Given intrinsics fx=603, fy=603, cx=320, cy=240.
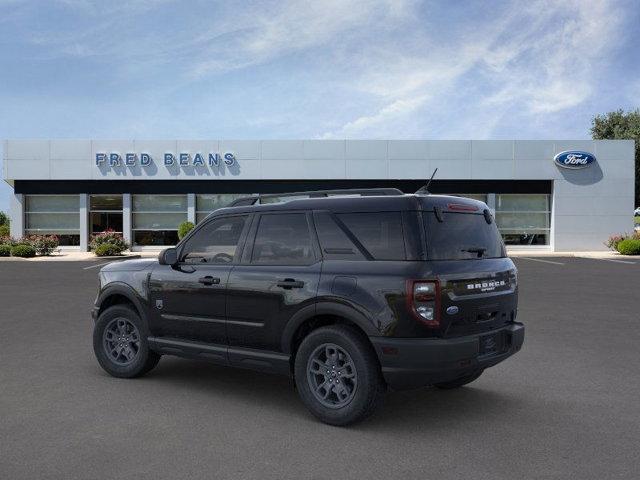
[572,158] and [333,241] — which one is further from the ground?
[572,158]

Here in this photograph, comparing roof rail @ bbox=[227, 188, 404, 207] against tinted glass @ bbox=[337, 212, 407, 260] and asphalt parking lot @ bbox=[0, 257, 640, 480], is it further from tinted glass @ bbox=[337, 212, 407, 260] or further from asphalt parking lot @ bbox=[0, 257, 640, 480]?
asphalt parking lot @ bbox=[0, 257, 640, 480]

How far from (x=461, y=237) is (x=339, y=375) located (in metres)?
1.51

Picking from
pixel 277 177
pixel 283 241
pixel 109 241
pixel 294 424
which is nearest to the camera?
pixel 294 424

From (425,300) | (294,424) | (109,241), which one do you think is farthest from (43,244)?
(425,300)

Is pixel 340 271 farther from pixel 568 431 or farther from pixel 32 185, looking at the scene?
pixel 32 185

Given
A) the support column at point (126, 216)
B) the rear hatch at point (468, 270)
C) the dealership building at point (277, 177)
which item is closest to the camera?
the rear hatch at point (468, 270)

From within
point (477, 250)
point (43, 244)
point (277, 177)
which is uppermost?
point (277, 177)

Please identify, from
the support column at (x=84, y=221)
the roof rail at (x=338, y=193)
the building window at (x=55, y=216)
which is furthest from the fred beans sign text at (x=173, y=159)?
the roof rail at (x=338, y=193)

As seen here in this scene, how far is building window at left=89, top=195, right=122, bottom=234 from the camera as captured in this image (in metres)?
35.9

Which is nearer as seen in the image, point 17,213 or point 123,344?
point 123,344

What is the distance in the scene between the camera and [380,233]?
4.82 metres

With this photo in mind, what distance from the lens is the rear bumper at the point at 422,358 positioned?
450 centimetres

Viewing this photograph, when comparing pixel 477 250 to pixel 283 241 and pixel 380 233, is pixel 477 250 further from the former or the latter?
pixel 283 241

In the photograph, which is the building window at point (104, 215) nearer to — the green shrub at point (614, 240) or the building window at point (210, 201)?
the building window at point (210, 201)
